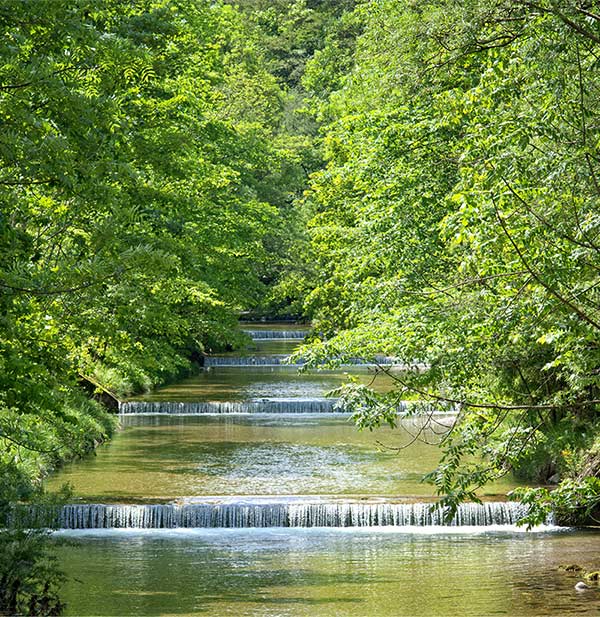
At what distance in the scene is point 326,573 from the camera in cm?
1364

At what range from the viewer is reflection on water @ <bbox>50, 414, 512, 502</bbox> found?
1822 cm

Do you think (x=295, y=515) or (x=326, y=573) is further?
(x=295, y=515)

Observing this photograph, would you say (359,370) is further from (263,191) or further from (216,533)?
(216,533)

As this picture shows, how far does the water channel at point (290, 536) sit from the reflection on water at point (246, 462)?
0.04 metres

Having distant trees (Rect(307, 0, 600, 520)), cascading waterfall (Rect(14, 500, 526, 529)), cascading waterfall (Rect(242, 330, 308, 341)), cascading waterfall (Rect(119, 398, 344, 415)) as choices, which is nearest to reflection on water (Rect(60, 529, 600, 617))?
cascading waterfall (Rect(14, 500, 526, 529))

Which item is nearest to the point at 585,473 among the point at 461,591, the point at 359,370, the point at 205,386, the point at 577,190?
the point at 461,591

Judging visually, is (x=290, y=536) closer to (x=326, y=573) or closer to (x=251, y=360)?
(x=326, y=573)

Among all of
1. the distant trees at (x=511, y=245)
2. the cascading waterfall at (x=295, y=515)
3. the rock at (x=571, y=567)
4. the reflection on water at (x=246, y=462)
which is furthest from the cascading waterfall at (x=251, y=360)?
the rock at (x=571, y=567)

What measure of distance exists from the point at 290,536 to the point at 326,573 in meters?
2.43

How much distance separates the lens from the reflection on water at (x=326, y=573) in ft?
39.5

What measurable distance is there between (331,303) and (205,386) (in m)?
4.66

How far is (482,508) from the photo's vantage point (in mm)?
16750

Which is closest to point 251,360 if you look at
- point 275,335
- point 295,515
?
point 275,335

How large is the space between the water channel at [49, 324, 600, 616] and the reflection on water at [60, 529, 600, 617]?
24 millimetres
